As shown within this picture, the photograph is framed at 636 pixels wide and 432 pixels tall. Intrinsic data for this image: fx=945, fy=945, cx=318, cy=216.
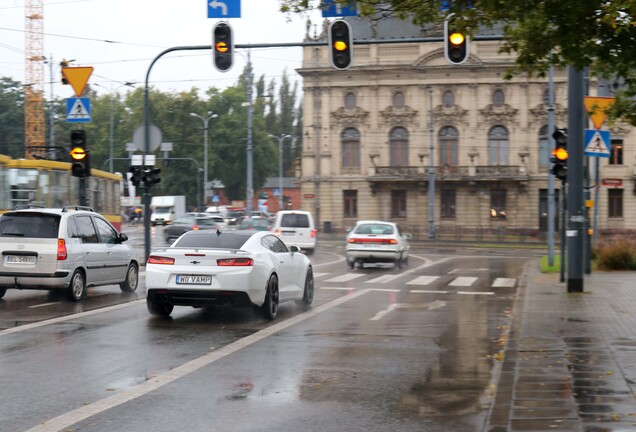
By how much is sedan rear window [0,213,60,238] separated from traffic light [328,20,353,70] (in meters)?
7.55

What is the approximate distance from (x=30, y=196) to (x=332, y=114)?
4464cm

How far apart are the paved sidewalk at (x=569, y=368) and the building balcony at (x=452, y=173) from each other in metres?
55.4

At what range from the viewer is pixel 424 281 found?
25.2m

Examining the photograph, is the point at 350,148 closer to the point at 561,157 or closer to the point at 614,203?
the point at 614,203

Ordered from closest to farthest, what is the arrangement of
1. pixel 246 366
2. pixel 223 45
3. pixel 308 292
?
1. pixel 246 366
2. pixel 308 292
3. pixel 223 45

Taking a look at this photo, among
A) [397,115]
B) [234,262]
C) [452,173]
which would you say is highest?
[397,115]

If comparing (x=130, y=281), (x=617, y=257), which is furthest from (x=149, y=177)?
(x=617, y=257)

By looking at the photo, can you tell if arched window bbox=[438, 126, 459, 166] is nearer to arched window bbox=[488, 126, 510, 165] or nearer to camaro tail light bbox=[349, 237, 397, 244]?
arched window bbox=[488, 126, 510, 165]

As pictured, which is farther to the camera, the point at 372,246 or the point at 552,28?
the point at 372,246

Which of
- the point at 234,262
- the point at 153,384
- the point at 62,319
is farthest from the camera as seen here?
the point at 62,319

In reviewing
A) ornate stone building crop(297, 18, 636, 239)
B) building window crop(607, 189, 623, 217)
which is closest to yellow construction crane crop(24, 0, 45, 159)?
ornate stone building crop(297, 18, 636, 239)

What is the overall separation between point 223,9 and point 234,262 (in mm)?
9556

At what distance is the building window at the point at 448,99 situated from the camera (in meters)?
74.0

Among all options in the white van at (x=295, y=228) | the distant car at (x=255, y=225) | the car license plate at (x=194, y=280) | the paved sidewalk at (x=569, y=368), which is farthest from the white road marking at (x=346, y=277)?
the distant car at (x=255, y=225)
